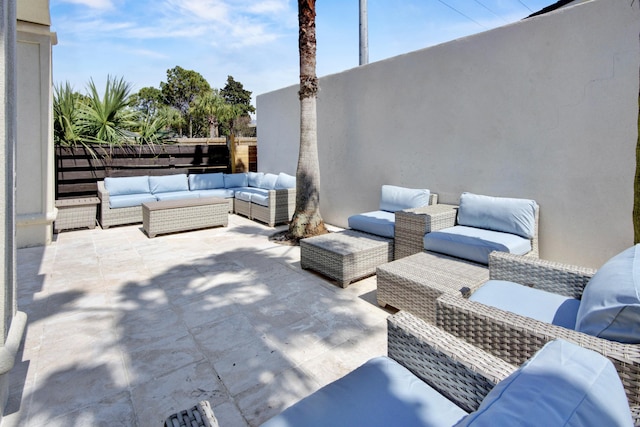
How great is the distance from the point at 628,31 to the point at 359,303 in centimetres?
373

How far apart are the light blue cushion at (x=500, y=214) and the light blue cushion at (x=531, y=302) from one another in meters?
1.52

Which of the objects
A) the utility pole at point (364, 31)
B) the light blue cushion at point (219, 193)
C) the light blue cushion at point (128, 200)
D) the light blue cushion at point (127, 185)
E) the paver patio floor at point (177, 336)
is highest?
the utility pole at point (364, 31)

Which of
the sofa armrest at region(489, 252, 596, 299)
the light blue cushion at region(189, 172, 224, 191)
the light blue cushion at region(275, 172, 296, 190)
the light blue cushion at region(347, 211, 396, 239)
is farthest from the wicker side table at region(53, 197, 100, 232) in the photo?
the sofa armrest at region(489, 252, 596, 299)

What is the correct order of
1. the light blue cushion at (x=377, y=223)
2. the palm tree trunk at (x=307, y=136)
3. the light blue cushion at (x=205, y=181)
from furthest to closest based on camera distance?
the light blue cushion at (x=205, y=181) → the palm tree trunk at (x=307, y=136) → the light blue cushion at (x=377, y=223)

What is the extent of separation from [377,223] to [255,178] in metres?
4.99

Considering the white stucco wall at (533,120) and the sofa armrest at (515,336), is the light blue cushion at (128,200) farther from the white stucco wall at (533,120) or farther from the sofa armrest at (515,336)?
the sofa armrest at (515,336)

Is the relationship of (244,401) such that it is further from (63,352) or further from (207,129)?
(207,129)

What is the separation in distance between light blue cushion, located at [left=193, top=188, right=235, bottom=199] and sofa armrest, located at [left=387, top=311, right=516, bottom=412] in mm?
7118

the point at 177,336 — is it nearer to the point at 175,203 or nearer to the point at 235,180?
the point at 175,203

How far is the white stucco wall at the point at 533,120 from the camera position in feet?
11.5

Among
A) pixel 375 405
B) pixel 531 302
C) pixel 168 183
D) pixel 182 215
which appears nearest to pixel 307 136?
pixel 182 215

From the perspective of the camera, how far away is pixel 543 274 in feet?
8.29

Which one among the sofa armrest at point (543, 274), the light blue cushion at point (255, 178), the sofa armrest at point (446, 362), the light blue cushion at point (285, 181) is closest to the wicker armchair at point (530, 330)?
the sofa armrest at point (543, 274)

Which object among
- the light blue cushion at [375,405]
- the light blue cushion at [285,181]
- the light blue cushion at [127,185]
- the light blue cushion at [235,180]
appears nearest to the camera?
the light blue cushion at [375,405]
